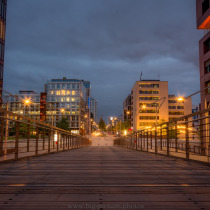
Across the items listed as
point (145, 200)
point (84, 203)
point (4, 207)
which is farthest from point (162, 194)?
point (4, 207)

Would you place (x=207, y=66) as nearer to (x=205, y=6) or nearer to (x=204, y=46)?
(x=204, y=46)

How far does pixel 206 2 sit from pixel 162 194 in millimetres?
33372

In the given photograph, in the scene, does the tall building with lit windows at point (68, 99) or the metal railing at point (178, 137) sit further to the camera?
the tall building with lit windows at point (68, 99)

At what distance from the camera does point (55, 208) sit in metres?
2.19

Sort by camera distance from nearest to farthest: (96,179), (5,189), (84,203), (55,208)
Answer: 1. (55,208)
2. (84,203)
3. (5,189)
4. (96,179)

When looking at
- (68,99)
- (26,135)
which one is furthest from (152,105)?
(26,135)

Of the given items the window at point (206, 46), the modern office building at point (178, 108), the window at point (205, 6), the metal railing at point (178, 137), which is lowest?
the metal railing at point (178, 137)

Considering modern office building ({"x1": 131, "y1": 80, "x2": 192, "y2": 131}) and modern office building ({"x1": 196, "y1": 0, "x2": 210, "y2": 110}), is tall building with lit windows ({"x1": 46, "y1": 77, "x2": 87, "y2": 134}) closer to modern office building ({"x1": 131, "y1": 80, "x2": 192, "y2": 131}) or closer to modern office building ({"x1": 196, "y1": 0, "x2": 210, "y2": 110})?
modern office building ({"x1": 131, "y1": 80, "x2": 192, "y2": 131})

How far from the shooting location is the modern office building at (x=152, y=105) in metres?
85.4

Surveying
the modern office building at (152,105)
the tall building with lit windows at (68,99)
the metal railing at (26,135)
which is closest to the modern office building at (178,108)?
Result: the modern office building at (152,105)

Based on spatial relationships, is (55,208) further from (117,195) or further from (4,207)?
(117,195)

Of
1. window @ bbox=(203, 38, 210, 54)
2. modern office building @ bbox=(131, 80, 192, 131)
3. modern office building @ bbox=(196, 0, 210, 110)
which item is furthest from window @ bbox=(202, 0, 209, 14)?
modern office building @ bbox=(131, 80, 192, 131)

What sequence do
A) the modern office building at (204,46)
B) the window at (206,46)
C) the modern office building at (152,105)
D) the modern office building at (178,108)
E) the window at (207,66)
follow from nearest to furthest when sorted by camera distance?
the modern office building at (204,46)
the window at (207,66)
the window at (206,46)
the modern office building at (152,105)
the modern office building at (178,108)

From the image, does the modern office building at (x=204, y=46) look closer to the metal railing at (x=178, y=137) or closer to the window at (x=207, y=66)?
the window at (x=207, y=66)
